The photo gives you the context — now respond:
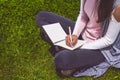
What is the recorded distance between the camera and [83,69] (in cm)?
504

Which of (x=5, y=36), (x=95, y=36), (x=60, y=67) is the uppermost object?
(x=95, y=36)

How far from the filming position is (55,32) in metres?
5.18

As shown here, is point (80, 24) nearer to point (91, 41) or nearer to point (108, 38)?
point (91, 41)

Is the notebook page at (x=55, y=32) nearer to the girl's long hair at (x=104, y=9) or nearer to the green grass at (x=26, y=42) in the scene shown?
the green grass at (x=26, y=42)

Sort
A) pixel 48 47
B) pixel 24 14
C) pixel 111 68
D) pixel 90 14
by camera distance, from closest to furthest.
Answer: pixel 90 14
pixel 111 68
pixel 48 47
pixel 24 14

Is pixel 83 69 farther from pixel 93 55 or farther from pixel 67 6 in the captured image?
pixel 67 6

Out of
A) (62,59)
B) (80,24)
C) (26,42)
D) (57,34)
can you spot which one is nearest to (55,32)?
(57,34)

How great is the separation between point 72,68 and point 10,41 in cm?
124

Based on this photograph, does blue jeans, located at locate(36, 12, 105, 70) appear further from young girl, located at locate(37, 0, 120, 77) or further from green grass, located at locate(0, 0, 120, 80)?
green grass, located at locate(0, 0, 120, 80)

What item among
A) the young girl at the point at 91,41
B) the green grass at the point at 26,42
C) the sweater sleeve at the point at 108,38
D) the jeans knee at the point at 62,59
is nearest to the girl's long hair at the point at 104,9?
the young girl at the point at 91,41

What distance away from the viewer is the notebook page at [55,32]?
507 centimetres

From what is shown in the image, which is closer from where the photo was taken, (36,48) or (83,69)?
(83,69)

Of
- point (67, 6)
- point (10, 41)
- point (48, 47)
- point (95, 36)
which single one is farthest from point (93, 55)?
point (67, 6)

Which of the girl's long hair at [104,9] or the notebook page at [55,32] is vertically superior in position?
the girl's long hair at [104,9]
